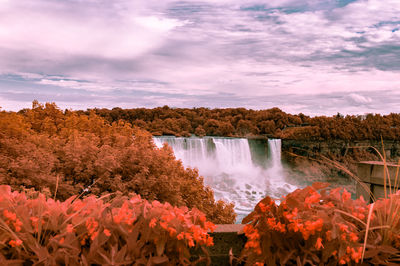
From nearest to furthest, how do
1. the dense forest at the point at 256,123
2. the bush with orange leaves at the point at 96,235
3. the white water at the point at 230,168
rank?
the bush with orange leaves at the point at 96,235
the white water at the point at 230,168
the dense forest at the point at 256,123

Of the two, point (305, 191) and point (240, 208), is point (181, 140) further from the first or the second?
point (305, 191)

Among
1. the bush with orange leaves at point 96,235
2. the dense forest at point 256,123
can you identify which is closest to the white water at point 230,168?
the dense forest at point 256,123

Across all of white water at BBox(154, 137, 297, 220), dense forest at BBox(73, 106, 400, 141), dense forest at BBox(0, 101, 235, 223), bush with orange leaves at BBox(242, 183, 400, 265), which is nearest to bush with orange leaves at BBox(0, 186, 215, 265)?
bush with orange leaves at BBox(242, 183, 400, 265)

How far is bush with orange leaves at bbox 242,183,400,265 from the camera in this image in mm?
1739

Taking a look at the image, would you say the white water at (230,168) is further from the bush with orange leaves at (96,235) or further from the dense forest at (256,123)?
the bush with orange leaves at (96,235)

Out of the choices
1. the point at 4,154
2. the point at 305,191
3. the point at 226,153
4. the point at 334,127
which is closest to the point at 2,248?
the point at 305,191

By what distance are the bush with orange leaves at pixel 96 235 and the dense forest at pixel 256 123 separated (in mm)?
22342

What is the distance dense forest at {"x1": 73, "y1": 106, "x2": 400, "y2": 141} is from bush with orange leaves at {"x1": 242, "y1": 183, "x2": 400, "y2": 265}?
22407 mm

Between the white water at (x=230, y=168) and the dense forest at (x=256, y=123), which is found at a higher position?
the dense forest at (x=256, y=123)

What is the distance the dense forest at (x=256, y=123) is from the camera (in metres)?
25.6

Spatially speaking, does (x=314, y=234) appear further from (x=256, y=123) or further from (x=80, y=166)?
(x=256, y=123)

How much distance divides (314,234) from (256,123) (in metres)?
29.2

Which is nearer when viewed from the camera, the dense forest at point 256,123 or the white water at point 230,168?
the white water at point 230,168

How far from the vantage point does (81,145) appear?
5957 mm
